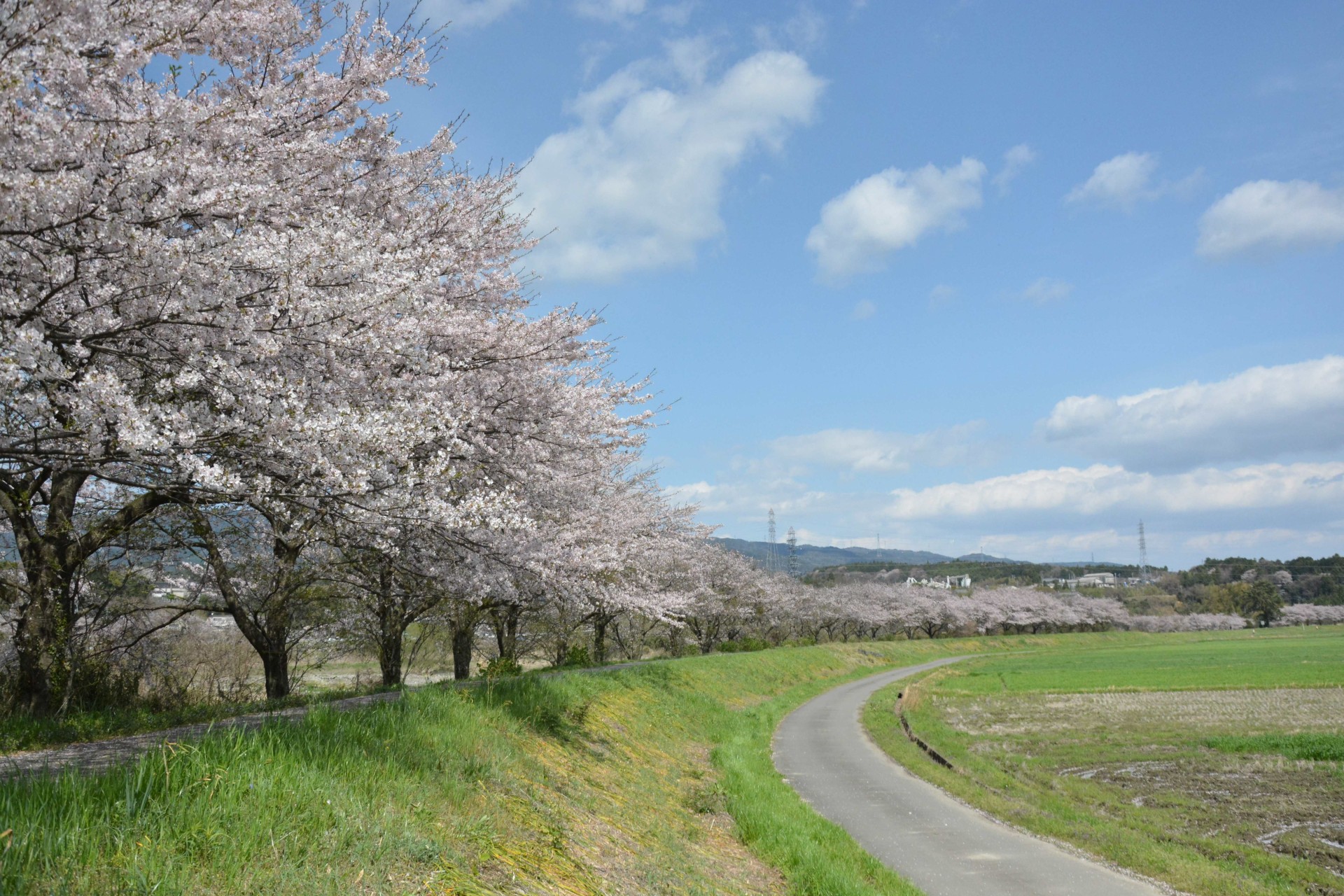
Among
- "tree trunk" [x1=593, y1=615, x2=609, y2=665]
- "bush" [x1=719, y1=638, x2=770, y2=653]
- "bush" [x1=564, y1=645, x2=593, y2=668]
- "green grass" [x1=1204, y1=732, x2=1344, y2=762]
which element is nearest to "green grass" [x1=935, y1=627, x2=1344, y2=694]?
"bush" [x1=719, y1=638, x2=770, y2=653]

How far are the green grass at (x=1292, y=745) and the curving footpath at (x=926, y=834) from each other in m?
10.8

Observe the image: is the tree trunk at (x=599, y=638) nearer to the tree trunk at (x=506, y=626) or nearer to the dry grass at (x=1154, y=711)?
the tree trunk at (x=506, y=626)

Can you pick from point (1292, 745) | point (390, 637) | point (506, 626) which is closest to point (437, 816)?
point (390, 637)

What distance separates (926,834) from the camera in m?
14.7

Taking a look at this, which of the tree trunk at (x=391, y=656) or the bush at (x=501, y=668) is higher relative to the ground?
the tree trunk at (x=391, y=656)

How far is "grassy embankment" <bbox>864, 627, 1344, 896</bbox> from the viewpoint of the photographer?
43.4 ft

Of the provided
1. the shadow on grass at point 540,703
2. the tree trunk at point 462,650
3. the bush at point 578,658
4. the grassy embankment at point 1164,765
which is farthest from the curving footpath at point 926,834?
the tree trunk at point 462,650

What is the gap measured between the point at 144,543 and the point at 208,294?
9769 mm

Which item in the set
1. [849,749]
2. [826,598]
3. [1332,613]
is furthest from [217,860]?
[1332,613]

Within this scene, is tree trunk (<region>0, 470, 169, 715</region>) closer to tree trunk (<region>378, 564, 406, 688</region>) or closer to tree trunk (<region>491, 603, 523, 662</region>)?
tree trunk (<region>378, 564, 406, 688</region>)

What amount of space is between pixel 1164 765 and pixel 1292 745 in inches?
192

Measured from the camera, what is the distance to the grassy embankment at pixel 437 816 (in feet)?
14.0

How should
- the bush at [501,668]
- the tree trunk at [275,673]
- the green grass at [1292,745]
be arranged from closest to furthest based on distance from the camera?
the tree trunk at [275,673] → the bush at [501,668] → the green grass at [1292,745]

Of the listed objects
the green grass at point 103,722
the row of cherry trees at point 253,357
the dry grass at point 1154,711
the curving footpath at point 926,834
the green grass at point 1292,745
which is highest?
the row of cherry trees at point 253,357
